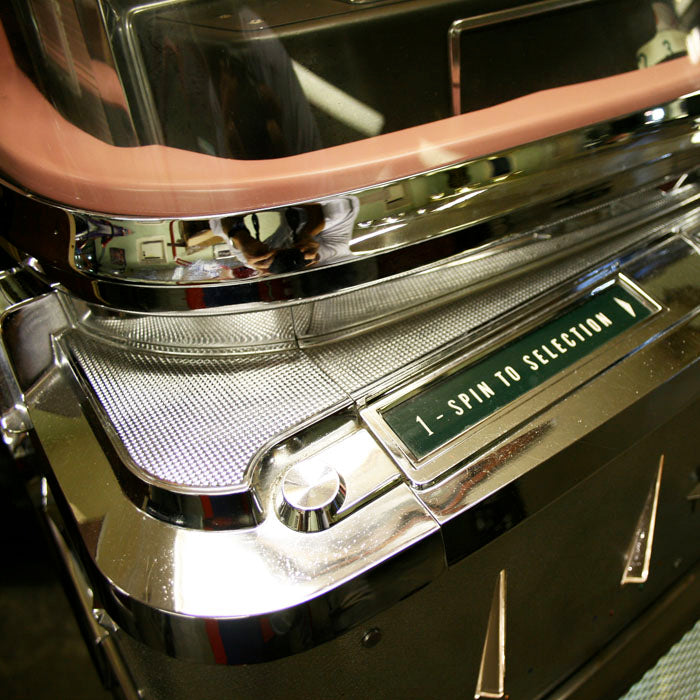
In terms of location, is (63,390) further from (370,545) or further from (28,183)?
(370,545)

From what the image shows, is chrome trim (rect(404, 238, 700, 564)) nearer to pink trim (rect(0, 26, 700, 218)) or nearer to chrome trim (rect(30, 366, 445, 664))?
chrome trim (rect(30, 366, 445, 664))

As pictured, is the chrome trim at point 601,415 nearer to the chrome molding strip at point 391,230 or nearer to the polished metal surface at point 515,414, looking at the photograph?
the polished metal surface at point 515,414

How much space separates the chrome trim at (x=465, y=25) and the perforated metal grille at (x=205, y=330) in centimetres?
35

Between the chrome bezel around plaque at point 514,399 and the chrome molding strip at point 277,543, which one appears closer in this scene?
the chrome molding strip at point 277,543

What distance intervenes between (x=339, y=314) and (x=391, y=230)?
0.12m

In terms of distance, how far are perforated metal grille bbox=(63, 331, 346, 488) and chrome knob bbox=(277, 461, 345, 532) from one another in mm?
50

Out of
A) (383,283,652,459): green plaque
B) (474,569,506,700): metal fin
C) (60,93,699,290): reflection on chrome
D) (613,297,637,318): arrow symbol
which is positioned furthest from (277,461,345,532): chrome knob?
(613,297,637,318): arrow symbol

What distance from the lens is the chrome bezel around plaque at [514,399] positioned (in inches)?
26.9

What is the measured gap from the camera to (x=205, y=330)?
0.75 m

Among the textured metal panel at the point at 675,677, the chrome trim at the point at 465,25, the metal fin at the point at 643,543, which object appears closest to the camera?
the chrome trim at the point at 465,25

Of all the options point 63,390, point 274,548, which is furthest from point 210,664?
point 63,390

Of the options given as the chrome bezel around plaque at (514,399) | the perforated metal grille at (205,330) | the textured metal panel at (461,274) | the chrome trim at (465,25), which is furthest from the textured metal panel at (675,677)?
the chrome trim at (465,25)

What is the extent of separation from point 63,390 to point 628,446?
0.70m

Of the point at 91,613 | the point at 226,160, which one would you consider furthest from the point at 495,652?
the point at 226,160
